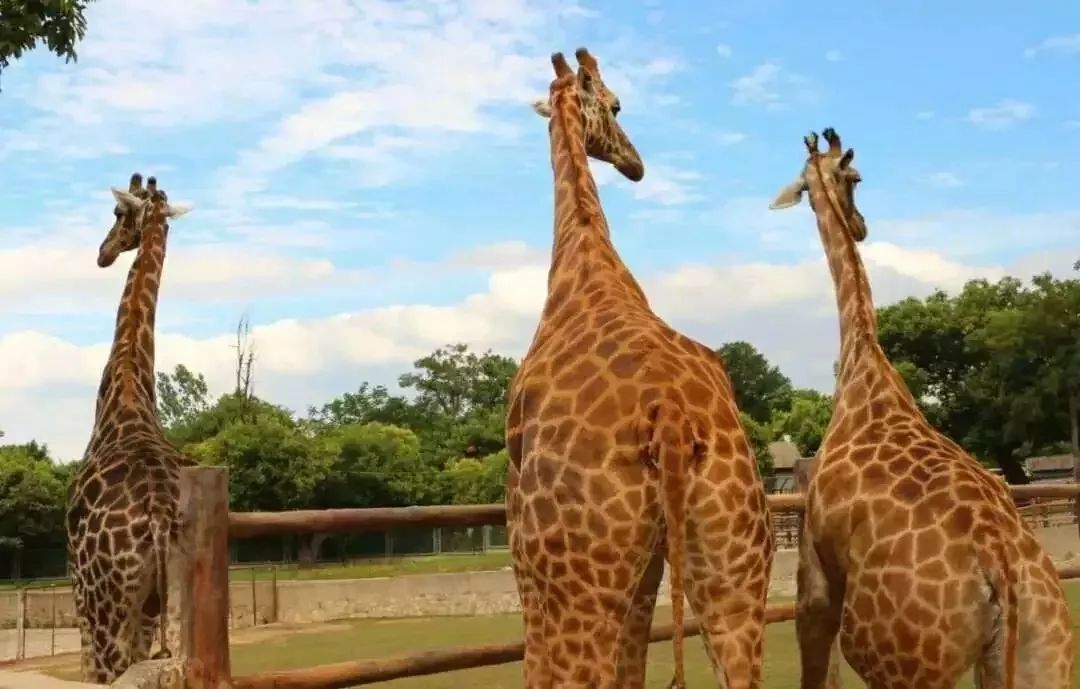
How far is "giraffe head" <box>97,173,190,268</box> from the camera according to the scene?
6.82 meters

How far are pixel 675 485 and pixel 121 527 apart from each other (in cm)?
294

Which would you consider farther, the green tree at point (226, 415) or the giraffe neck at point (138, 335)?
the green tree at point (226, 415)

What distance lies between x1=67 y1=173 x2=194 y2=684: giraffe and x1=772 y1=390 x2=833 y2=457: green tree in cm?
3292

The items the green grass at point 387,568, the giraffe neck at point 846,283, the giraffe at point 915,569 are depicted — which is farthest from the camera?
the green grass at point 387,568

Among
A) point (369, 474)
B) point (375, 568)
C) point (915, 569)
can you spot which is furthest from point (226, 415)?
point (915, 569)

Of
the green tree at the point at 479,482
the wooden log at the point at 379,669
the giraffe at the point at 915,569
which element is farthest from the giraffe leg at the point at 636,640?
the green tree at the point at 479,482

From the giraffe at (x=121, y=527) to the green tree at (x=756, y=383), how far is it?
176 ft

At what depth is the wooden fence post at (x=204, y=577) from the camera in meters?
4.37

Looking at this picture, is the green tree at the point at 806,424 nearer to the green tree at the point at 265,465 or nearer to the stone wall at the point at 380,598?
the green tree at the point at 265,465

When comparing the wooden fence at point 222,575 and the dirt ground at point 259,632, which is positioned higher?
the wooden fence at point 222,575

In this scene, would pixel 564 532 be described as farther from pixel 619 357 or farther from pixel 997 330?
pixel 997 330

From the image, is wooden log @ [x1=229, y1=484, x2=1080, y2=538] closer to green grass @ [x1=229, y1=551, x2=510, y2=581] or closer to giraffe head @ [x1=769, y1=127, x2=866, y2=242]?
giraffe head @ [x1=769, y1=127, x2=866, y2=242]

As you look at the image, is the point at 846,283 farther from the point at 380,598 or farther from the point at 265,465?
the point at 265,465

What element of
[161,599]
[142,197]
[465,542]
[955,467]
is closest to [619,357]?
[955,467]
